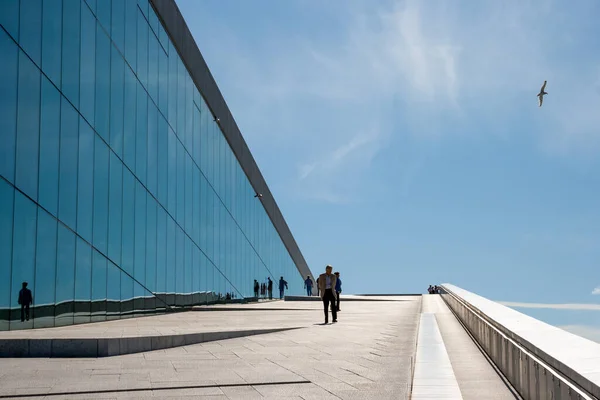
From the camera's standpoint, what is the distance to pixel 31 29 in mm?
15414

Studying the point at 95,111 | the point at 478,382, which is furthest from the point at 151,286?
the point at 478,382

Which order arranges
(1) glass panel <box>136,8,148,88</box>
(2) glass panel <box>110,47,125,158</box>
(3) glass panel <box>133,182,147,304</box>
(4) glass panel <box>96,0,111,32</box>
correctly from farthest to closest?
1. (1) glass panel <box>136,8,148,88</box>
2. (3) glass panel <box>133,182,147,304</box>
3. (2) glass panel <box>110,47,125,158</box>
4. (4) glass panel <box>96,0,111,32</box>

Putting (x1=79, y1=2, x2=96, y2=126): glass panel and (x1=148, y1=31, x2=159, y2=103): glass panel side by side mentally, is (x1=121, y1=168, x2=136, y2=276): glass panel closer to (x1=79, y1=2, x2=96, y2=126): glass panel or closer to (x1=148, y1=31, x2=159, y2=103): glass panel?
(x1=79, y1=2, x2=96, y2=126): glass panel

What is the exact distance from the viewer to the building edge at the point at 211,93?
1029 inches

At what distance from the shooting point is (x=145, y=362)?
948 cm

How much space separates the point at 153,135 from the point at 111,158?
162 inches

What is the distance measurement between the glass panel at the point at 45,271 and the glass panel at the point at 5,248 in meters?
1.03

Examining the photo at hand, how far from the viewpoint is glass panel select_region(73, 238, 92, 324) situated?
17.1m

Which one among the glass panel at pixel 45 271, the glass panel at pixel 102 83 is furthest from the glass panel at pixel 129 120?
the glass panel at pixel 45 271

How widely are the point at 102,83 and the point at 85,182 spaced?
2.90m

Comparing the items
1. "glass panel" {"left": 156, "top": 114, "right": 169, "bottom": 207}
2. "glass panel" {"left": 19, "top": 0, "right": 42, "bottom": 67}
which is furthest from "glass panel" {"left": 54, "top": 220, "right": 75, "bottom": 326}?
"glass panel" {"left": 156, "top": 114, "right": 169, "bottom": 207}

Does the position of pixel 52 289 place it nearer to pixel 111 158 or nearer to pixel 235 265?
pixel 111 158

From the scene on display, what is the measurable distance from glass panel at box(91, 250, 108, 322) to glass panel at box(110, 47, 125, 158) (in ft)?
10.3

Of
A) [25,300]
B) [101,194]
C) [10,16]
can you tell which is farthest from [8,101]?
[101,194]
